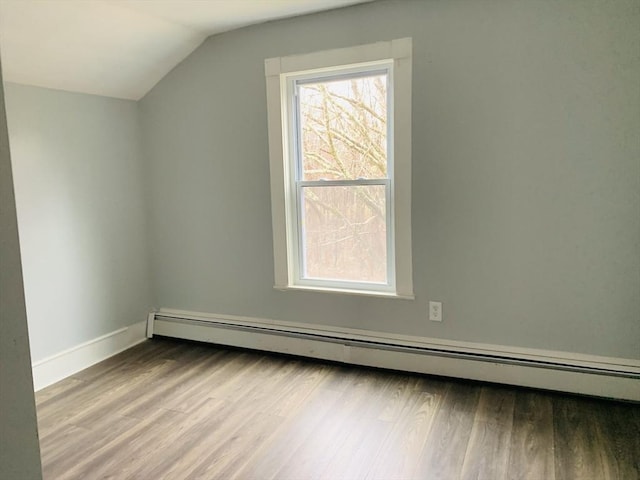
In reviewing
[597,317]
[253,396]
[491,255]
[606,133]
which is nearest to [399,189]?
[491,255]

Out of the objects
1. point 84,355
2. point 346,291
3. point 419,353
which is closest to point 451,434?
point 419,353

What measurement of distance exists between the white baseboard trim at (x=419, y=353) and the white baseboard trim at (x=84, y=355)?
0.59 ft

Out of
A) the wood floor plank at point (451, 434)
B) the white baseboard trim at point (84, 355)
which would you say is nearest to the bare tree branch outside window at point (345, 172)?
the wood floor plank at point (451, 434)

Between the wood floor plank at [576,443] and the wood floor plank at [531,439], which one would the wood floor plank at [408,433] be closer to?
the wood floor plank at [531,439]

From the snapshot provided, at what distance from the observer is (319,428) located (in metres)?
2.38

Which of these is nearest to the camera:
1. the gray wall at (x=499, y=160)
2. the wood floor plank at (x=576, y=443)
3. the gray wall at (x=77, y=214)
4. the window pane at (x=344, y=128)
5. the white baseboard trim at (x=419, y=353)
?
the wood floor plank at (x=576, y=443)

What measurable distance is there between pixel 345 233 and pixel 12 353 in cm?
244

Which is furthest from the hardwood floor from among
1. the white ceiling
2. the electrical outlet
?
the white ceiling

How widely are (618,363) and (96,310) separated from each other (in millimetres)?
3339

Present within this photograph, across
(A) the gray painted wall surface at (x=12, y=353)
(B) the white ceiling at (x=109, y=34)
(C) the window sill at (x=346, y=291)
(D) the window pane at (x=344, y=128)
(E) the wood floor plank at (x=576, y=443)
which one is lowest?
(E) the wood floor plank at (x=576, y=443)

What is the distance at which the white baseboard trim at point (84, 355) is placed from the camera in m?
2.93

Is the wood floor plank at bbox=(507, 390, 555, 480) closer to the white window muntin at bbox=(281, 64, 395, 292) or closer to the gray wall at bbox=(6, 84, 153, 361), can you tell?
the white window muntin at bbox=(281, 64, 395, 292)

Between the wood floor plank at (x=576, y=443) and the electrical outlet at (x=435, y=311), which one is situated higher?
the electrical outlet at (x=435, y=311)

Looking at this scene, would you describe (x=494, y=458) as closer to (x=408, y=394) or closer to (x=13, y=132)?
(x=408, y=394)
